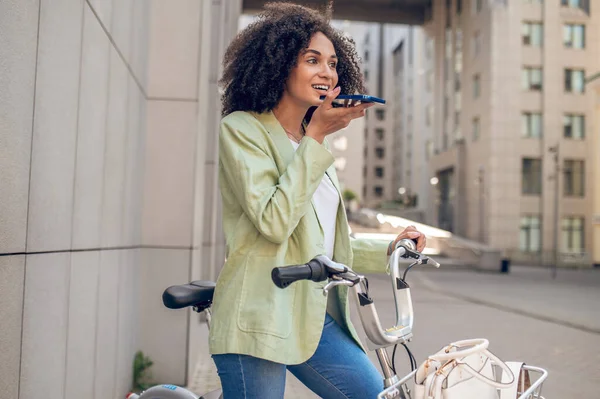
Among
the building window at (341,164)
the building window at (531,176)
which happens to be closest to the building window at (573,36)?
the building window at (531,176)

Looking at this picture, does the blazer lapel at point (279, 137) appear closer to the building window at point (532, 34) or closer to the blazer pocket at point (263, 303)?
the blazer pocket at point (263, 303)

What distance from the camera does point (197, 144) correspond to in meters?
5.57

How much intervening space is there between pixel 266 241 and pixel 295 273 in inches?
12.3

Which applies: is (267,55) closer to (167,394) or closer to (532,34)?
(167,394)

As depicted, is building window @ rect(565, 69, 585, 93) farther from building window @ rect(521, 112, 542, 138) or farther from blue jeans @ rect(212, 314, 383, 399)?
blue jeans @ rect(212, 314, 383, 399)

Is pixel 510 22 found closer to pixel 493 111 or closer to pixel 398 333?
pixel 493 111

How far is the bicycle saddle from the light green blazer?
0.61ft

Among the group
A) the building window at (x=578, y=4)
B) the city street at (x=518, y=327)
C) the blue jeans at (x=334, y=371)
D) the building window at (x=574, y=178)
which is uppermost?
the building window at (x=578, y=4)

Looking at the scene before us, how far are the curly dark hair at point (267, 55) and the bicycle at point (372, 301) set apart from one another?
660 millimetres

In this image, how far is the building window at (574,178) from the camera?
3788 centimetres

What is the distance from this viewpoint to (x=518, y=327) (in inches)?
400

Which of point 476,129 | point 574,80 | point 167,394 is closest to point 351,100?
point 167,394

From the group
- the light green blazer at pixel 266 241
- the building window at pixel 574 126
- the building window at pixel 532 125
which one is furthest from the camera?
the building window at pixel 532 125

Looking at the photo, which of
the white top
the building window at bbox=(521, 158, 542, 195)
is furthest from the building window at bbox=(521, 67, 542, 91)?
the white top
